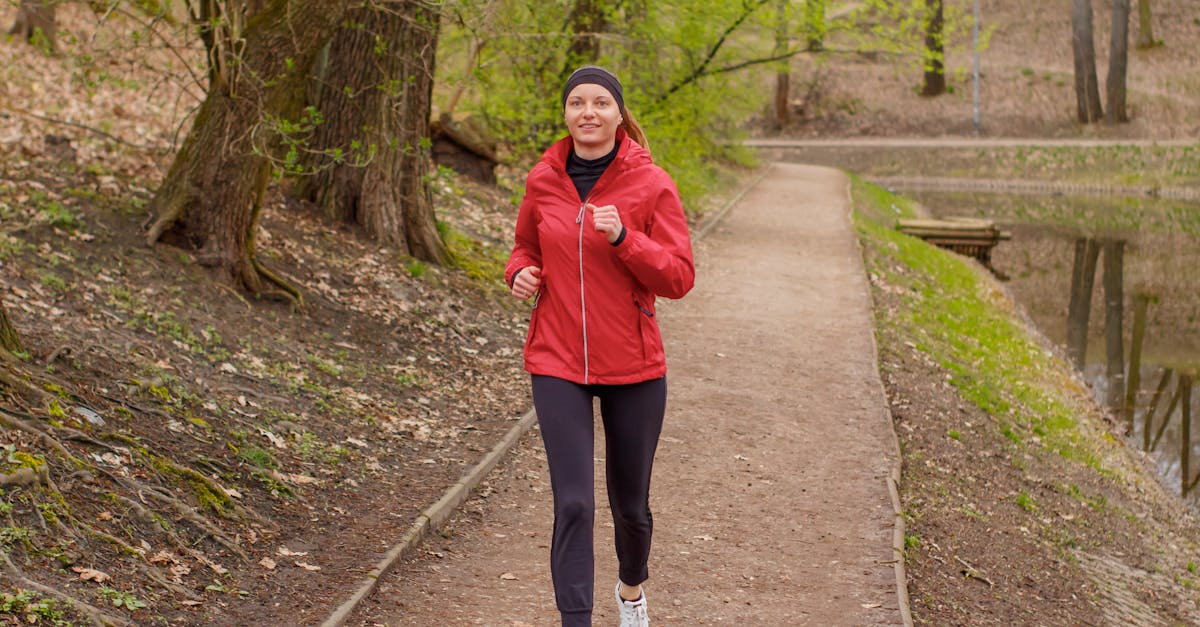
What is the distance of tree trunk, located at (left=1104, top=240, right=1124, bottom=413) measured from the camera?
16125mm

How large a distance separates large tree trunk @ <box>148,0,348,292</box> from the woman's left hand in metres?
5.78

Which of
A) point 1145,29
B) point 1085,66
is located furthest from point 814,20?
point 1145,29

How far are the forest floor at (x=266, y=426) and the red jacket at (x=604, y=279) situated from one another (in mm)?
1809

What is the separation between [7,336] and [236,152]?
339cm

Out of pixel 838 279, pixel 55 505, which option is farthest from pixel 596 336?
pixel 838 279

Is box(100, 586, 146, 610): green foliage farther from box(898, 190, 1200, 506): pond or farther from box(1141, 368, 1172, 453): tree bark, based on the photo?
box(1141, 368, 1172, 453): tree bark

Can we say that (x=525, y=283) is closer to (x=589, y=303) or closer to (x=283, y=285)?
(x=589, y=303)

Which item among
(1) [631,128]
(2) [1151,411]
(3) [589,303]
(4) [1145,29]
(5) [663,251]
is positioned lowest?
(2) [1151,411]

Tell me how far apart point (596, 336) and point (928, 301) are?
517 inches

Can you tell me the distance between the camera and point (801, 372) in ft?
37.2

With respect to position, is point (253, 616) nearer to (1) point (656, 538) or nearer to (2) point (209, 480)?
(2) point (209, 480)

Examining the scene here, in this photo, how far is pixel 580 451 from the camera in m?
4.77

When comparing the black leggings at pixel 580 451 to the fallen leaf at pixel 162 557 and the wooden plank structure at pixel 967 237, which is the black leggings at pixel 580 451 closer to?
the fallen leaf at pixel 162 557

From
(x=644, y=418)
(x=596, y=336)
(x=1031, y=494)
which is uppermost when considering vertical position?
(x=596, y=336)
